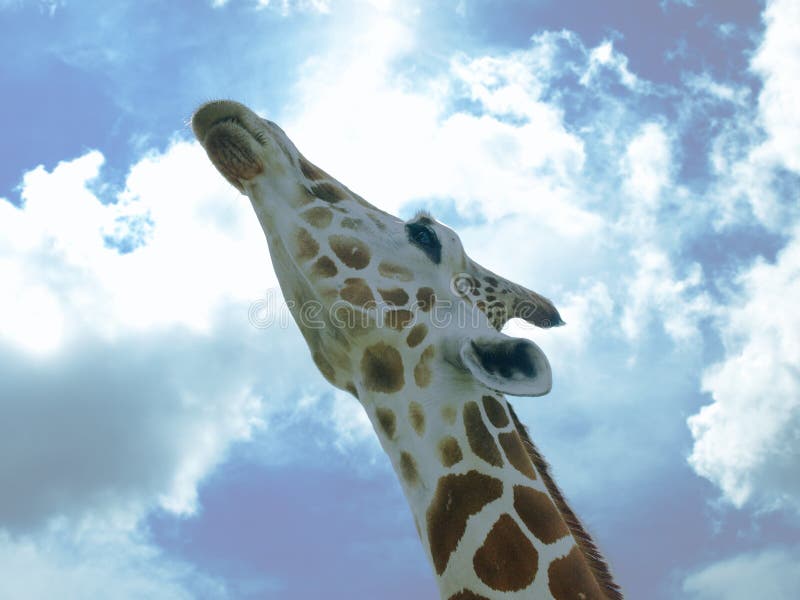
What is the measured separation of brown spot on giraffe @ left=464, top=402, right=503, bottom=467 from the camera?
12.7 ft

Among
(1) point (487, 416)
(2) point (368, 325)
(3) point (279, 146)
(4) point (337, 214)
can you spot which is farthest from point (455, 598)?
(3) point (279, 146)

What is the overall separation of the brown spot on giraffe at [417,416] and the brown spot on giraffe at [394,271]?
34.3 inches

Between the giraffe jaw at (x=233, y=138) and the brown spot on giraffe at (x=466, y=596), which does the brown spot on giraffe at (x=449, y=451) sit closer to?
the brown spot on giraffe at (x=466, y=596)

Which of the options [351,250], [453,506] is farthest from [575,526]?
[351,250]

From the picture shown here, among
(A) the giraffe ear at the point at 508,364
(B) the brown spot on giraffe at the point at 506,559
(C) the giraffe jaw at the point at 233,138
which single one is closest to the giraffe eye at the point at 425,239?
(A) the giraffe ear at the point at 508,364

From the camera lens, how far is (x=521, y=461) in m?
4.01

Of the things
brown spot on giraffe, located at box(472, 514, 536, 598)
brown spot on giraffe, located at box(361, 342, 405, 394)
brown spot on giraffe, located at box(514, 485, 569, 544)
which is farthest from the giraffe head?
brown spot on giraffe, located at box(472, 514, 536, 598)

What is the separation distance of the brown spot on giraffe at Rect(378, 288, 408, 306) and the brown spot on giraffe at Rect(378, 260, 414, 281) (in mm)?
107

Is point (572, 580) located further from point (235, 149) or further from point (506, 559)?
point (235, 149)

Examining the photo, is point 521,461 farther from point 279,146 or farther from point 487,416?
point 279,146

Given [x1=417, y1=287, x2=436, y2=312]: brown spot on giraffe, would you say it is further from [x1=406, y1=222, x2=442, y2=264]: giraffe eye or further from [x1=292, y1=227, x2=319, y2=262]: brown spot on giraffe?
[x1=292, y1=227, x2=319, y2=262]: brown spot on giraffe

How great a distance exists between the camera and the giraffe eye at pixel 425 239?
479 centimetres

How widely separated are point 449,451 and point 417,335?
2.44ft

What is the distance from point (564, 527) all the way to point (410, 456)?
90 cm
